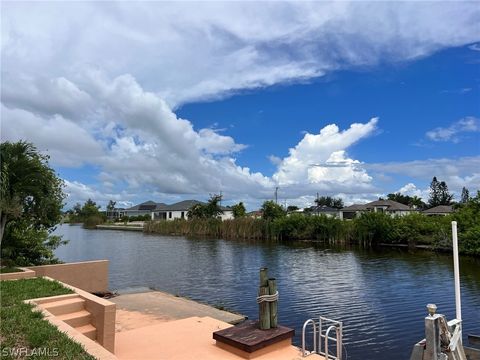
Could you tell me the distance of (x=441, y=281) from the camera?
56.8ft

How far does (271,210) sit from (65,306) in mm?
43418

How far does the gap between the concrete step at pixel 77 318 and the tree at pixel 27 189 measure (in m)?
6.17

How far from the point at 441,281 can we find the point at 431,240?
15748 mm

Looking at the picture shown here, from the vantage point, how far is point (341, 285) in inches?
650

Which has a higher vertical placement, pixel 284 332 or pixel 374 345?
pixel 284 332

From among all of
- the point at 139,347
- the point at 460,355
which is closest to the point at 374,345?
the point at 460,355

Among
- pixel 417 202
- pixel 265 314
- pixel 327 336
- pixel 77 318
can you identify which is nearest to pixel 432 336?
pixel 327 336

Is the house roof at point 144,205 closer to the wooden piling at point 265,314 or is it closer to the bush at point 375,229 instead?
the bush at point 375,229

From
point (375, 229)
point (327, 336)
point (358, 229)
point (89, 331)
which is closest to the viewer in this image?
point (327, 336)

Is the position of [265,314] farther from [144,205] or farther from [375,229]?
[144,205]

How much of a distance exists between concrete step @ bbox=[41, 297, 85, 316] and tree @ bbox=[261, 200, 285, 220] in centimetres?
4114

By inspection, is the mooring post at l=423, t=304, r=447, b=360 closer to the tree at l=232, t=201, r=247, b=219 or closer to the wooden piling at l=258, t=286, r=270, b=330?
the wooden piling at l=258, t=286, r=270, b=330

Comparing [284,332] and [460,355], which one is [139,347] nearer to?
[284,332]

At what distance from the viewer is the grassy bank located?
29000mm
